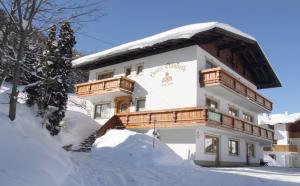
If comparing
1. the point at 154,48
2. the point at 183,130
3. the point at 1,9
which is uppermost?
the point at 154,48

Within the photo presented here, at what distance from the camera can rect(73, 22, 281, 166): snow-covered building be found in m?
21.3

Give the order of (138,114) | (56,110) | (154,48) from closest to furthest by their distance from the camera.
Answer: (56,110) → (138,114) → (154,48)

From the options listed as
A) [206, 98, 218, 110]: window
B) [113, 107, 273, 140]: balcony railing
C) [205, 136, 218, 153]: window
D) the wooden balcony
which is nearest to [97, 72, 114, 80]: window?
[113, 107, 273, 140]: balcony railing

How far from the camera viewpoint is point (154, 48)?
24828mm

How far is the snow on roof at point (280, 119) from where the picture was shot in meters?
50.2

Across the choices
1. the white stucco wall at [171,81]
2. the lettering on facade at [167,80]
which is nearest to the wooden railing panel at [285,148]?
the white stucco wall at [171,81]

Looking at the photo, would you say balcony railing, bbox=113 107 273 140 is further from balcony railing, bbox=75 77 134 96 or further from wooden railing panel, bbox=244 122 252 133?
balcony railing, bbox=75 77 134 96

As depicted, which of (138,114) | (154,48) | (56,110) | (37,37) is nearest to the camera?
(37,37)

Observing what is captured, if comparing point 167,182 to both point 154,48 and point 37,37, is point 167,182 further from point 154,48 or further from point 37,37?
point 154,48

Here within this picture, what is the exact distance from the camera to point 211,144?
23.4 m

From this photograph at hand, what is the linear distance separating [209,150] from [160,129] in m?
4.05

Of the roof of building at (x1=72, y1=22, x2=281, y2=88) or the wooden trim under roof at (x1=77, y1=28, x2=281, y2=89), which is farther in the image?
the wooden trim under roof at (x1=77, y1=28, x2=281, y2=89)

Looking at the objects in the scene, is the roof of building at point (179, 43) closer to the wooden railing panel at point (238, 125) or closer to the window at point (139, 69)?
the window at point (139, 69)

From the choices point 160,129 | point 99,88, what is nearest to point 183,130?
point 160,129
